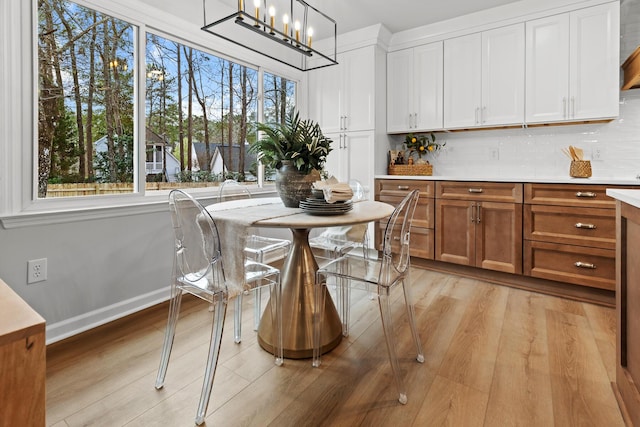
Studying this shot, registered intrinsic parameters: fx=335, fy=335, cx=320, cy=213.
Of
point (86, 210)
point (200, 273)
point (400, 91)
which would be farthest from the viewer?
point (400, 91)

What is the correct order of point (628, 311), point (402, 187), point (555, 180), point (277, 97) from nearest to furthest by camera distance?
point (628, 311), point (555, 180), point (402, 187), point (277, 97)

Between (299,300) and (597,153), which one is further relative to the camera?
(597,153)

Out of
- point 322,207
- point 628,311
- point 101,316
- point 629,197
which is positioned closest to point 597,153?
point 628,311

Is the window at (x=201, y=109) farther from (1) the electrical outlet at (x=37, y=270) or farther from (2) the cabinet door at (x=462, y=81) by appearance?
(2) the cabinet door at (x=462, y=81)

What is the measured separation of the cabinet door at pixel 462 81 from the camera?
3.33 meters

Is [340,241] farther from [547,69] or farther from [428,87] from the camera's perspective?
[547,69]

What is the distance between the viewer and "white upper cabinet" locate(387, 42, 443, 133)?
355cm

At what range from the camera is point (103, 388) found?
155 cm

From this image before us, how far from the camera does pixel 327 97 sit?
405 centimetres

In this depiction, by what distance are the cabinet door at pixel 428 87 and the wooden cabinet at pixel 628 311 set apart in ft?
7.81

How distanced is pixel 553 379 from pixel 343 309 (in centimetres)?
113

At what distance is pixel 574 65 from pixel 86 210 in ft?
12.9

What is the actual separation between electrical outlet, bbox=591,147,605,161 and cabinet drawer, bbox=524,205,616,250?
768 millimetres

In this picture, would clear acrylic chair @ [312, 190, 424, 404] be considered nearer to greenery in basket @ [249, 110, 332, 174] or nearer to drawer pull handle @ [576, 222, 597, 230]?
greenery in basket @ [249, 110, 332, 174]
